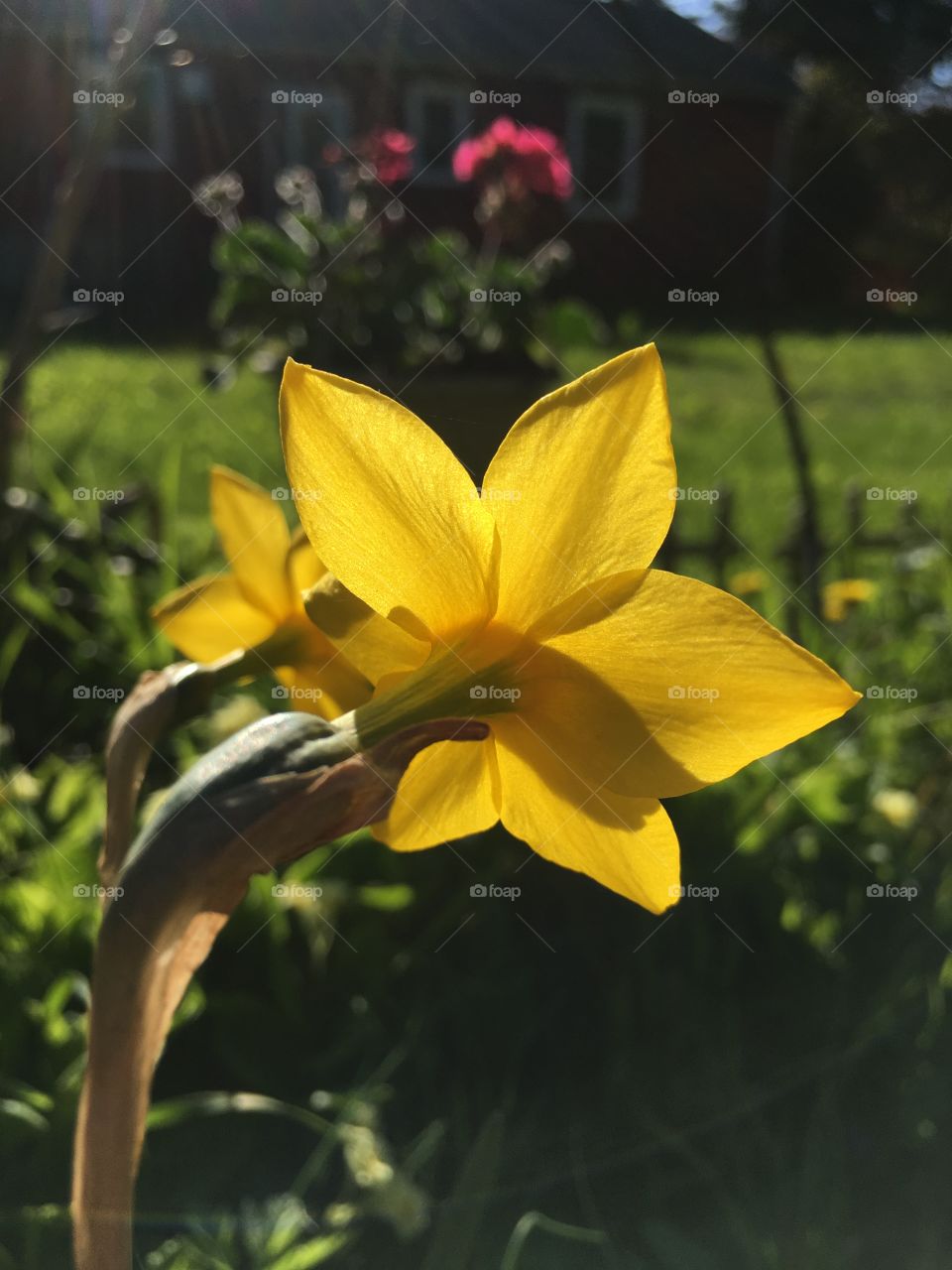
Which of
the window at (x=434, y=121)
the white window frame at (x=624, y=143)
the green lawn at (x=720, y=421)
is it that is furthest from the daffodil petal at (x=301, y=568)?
the window at (x=434, y=121)

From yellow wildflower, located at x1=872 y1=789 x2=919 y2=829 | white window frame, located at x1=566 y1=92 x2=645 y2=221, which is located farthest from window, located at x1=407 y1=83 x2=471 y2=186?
yellow wildflower, located at x1=872 y1=789 x2=919 y2=829

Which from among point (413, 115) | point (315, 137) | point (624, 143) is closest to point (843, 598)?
point (315, 137)

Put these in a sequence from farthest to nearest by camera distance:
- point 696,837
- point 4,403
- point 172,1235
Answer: point 4,403 < point 696,837 < point 172,1235

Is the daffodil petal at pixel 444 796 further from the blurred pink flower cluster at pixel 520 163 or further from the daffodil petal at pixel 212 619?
the blurred pink flower cluster at pixel 520 163

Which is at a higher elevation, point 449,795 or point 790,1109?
point 449,795

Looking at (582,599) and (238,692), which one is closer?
(582,599)

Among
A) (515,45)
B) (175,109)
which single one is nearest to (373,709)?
(515,45)

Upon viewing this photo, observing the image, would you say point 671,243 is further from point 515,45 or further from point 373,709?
point 373,709
